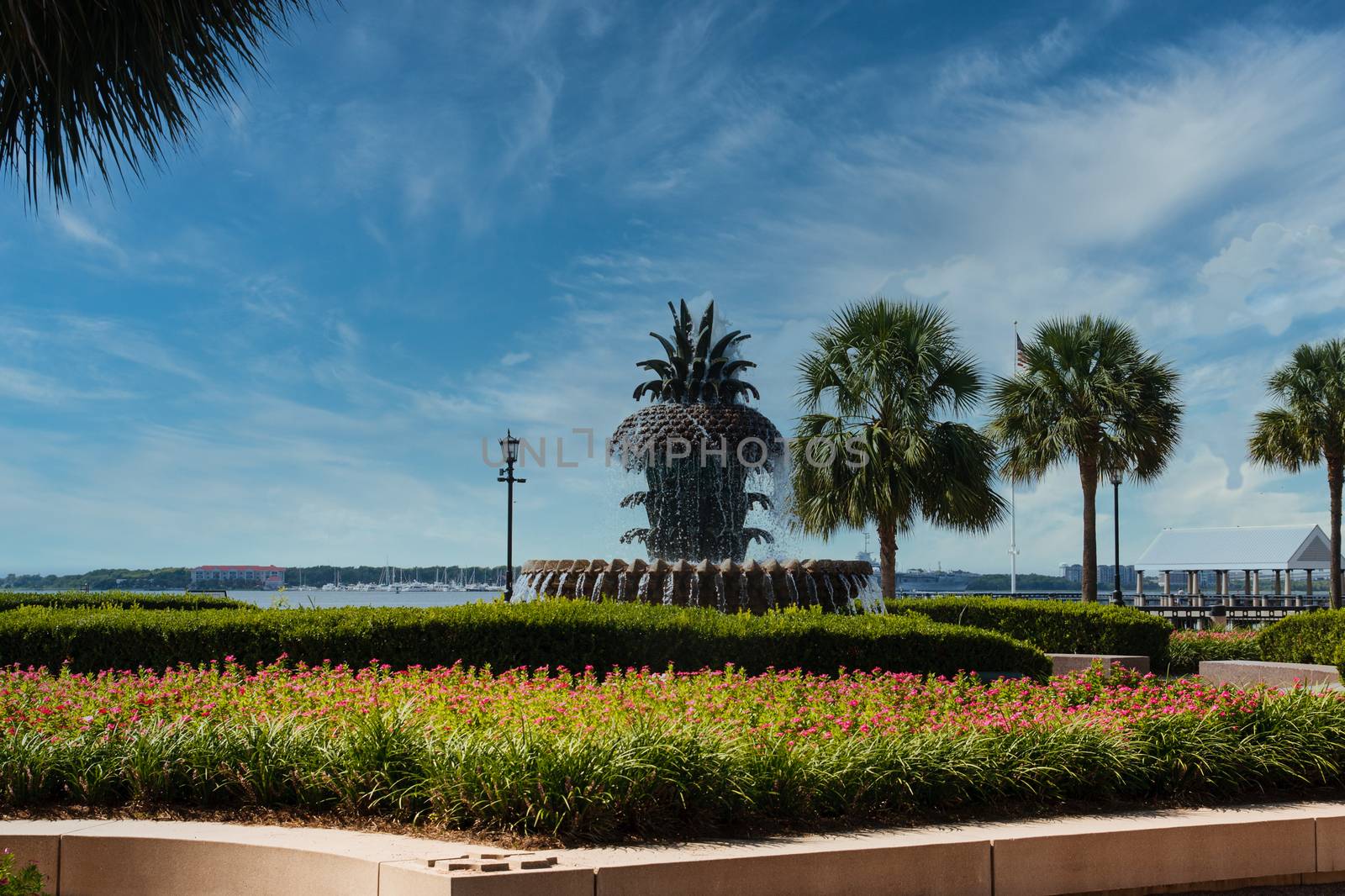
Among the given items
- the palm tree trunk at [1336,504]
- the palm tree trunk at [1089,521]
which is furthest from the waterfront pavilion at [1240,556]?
the palm tree trunk at [1089,521]

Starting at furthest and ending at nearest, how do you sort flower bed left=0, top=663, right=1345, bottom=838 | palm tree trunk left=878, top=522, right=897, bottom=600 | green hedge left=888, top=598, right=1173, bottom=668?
palm tree trunk left=878, top=522, right=897, bottom=600
green hedge left=888, top=598, right=1173, bottom=668
flower bed left=0, top=663, right=1345, bottom=838

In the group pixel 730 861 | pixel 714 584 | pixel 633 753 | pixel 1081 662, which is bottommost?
pixel 1081 662

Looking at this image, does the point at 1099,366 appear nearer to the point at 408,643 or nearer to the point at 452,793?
the point at 408,643

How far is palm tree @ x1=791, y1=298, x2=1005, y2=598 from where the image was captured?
19.3 metres

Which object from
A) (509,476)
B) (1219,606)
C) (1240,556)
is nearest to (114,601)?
(509,476)

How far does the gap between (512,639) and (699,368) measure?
6537mm

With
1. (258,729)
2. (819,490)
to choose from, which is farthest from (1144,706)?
(819,490)

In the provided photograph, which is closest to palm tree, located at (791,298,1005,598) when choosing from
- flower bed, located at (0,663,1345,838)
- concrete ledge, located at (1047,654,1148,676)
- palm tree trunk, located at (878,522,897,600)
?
palm tree trunk, located at (878,522,897,600)

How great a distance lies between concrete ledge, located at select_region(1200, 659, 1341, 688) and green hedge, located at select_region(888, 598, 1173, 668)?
250 cm

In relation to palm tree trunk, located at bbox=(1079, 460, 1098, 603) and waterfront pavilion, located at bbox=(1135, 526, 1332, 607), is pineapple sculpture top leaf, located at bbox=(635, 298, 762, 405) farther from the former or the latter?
waterfront pavilion, located at bbox=(1135, 526, 1332, 607)

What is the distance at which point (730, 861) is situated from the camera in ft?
13.9

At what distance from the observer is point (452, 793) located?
15.5 feet

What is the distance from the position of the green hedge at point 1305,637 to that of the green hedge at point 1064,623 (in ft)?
5.61

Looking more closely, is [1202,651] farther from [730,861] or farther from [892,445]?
[730,861]
